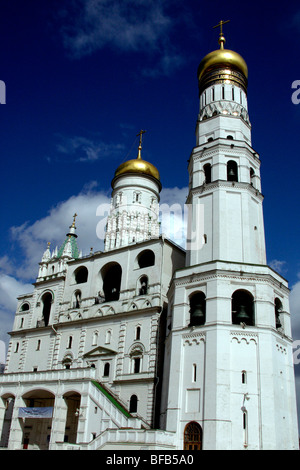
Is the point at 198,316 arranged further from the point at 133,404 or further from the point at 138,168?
the point at 138,168

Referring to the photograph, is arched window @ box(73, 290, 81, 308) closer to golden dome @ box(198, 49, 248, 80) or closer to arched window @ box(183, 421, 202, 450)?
arched window @ box(183, 421, 202, 450)

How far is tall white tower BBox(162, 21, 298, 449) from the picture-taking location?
25.4m

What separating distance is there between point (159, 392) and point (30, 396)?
1051 centimetres

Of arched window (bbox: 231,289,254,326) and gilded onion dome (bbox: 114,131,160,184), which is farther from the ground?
gilded onion dome (bbox: 114,131,160,184)

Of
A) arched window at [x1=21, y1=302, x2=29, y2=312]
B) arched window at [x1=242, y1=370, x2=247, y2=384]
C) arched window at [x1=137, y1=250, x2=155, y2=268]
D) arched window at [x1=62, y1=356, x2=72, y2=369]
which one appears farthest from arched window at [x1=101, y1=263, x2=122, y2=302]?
arched window at [x1=242, y1=370, x2=247, y2=384]

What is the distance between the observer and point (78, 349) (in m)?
38.1

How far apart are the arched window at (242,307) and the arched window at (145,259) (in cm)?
1020

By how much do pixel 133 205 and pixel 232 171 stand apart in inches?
543

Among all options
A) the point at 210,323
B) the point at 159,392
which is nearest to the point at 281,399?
the point at 210,323

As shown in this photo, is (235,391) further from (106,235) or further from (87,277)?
(106,235)

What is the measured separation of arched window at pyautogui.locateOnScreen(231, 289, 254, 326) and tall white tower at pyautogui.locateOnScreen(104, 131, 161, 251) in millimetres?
15469

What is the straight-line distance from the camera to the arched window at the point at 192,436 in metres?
25.4

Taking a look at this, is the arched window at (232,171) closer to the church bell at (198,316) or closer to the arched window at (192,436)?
the church bell at (198,316)

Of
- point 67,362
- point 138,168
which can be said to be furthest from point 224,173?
point 67,362
